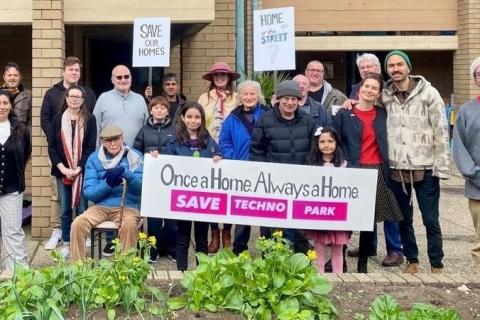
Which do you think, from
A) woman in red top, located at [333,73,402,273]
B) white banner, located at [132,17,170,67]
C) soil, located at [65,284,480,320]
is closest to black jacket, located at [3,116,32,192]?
white banner, located at [132,17,170,67]

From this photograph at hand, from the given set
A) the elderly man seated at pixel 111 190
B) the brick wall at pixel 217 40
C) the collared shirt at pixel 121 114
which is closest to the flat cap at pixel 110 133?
the elderly man seated at pixel 111 190

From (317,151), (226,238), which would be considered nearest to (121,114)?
(226,238)

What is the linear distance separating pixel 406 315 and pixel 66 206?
13.4 ft

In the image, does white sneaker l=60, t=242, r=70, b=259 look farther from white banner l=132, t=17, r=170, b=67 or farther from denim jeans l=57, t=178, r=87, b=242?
white banner l=132, t=17, r=170, b=67

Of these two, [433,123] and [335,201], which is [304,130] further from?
[433,123]

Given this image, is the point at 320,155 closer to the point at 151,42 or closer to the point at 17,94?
the point at 151,42

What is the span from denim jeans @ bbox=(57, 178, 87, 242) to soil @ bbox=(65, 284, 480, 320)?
Answer: 2973mm

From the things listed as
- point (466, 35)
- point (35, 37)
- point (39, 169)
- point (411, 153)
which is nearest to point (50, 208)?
point (39, 169)

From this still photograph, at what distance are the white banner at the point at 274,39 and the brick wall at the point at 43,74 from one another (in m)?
2.21

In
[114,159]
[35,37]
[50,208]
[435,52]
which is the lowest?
[50,208]

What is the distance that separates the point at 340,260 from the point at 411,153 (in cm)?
110

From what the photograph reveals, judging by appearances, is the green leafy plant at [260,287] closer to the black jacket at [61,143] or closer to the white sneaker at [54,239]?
the black jacket at [61,143]

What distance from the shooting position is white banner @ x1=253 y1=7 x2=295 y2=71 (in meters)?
7.20

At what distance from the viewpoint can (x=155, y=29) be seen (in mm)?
7055
